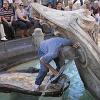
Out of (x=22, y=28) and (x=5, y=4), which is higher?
(x=5, y=4)

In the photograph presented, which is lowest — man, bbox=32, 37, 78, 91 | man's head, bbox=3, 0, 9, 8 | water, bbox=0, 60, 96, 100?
water, bbox=0, 60, 96, 100

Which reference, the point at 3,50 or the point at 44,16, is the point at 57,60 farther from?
the point at 3,50

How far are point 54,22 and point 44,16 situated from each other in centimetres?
20

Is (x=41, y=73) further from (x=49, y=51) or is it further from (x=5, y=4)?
(x=5, y=4)

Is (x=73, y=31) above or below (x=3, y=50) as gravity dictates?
above

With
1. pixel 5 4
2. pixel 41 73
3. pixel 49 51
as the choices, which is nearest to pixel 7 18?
pixel 5 4

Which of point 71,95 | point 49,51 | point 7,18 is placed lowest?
point 71,95

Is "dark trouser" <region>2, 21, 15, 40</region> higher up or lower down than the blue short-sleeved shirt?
lower down

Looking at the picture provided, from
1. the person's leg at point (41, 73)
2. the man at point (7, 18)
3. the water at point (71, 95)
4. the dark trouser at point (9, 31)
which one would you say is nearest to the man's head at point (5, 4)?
the man at point (7, 18)

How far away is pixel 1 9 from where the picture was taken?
1006 cm

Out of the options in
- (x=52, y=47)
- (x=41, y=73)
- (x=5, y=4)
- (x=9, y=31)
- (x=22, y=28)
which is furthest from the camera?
(x=22, y=28)

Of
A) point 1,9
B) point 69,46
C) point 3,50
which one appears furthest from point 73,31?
point 1,9

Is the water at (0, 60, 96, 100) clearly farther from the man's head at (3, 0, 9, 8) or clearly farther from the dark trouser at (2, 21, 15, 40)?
the man's head at (3, 0, 9, 8)

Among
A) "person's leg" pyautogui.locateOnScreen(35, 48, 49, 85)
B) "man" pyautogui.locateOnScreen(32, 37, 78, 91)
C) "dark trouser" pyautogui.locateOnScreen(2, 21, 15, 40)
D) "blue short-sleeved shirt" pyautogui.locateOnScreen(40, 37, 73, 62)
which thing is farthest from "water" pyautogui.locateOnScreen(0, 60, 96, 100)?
"dark trouser" pyautogui.locateOnScreen(2, 21, 15, 40)
